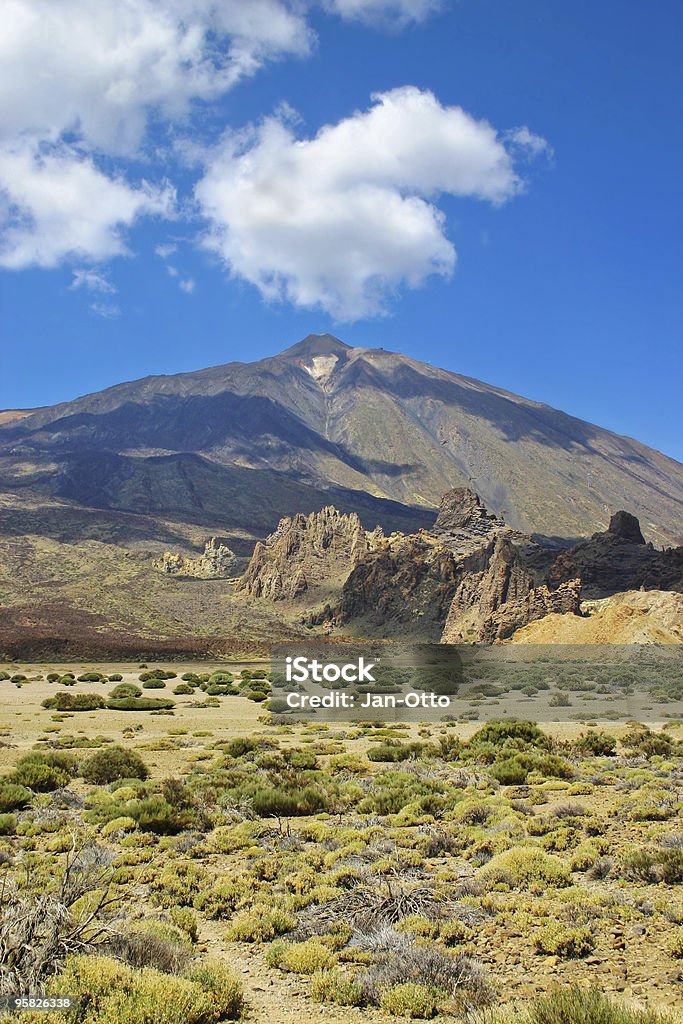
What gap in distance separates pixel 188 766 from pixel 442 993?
515 inches

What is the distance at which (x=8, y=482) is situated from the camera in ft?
655

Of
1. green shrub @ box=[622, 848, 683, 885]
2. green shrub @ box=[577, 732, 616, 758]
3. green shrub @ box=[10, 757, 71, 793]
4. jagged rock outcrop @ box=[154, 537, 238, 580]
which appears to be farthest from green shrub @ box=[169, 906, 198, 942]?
jagged rock outcrop @ box=[154, 537, 238, 580]

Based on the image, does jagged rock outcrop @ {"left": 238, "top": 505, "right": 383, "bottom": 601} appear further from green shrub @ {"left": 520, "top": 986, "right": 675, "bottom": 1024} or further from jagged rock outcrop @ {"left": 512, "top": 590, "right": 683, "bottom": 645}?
green shrub @ {"left": 520, "top": 986, "right": 675, "bottom": 1024}

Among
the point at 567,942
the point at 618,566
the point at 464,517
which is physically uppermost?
the point at 464,517

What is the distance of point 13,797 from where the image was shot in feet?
44.3

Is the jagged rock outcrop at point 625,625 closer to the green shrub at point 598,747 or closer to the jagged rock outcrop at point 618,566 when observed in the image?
the jagged rock outcrop at point 618,566

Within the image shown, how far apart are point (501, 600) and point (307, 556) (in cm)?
4633

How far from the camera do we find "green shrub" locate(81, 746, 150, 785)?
52.9 ft

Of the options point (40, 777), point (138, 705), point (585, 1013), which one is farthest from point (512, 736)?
point (138, 705)

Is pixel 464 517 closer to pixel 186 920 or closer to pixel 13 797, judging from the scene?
pixel 13 797

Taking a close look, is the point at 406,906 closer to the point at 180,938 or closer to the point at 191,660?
the point at 180,938

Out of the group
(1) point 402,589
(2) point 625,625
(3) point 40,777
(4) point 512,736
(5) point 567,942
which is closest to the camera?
(5) point 567,942

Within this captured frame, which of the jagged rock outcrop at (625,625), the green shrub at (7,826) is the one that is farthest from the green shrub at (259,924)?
the jagged rock outcrop at (625,625)

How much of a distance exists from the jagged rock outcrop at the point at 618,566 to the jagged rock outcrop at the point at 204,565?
65609 mm
